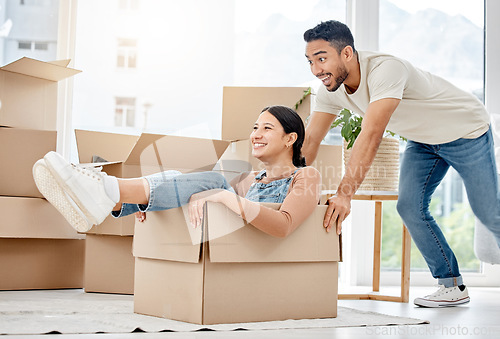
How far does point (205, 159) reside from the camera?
84.4 inches

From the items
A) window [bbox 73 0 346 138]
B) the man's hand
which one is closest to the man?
the man's hand

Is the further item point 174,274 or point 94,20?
point 94,20

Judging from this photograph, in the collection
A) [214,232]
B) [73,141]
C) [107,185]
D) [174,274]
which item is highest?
[73,141]

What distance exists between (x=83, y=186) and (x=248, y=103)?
109 cm

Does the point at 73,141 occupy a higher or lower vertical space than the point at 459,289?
higher

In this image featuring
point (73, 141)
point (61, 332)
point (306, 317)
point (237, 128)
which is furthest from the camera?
point (73, 141)

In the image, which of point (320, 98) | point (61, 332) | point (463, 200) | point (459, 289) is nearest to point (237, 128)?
point (320, 98)

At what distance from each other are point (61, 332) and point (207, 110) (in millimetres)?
1672

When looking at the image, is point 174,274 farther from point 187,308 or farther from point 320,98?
point 320,98

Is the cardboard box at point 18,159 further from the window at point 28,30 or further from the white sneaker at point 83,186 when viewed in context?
the white sneaker at point 83,186

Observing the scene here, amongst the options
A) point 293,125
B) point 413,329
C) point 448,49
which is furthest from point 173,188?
point 448,49

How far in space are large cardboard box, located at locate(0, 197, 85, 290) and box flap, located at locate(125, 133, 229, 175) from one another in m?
0.42

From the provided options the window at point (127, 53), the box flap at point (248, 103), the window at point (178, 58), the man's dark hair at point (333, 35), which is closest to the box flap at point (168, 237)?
the man's dark hair at point (333, 35)

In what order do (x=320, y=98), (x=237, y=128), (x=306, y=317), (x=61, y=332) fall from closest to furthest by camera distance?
(x=61, y=332) → (x=306, y=317) → (x=320, y=98) → (x=237, y=128)
